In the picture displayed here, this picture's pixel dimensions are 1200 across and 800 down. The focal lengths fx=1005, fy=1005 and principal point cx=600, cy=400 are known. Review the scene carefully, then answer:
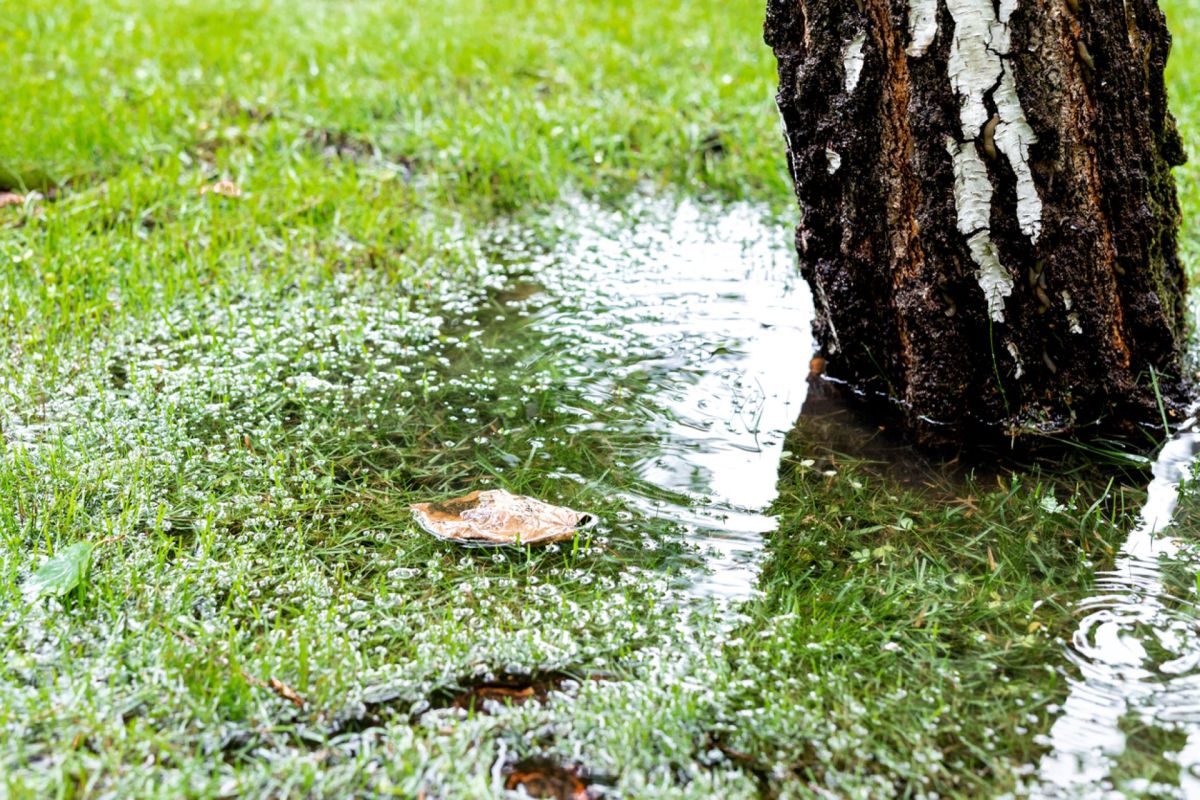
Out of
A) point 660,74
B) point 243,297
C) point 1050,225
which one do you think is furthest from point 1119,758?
point 660,74

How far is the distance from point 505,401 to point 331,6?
545 centimetres

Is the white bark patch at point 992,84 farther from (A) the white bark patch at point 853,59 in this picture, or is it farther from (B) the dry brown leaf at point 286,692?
(B) the dry brown leaf at point 286,692

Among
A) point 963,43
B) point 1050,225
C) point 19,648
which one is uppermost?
point 963,43

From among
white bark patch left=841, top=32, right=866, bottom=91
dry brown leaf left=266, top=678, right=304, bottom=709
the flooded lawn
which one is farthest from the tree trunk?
dry brown leaf left=266, top=678, right=304, bottom=709

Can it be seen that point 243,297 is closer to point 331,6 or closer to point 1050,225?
point 1050,225

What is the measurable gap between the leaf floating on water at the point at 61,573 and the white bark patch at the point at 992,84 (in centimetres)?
209

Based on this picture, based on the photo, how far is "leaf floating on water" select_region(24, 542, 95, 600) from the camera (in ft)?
6.20

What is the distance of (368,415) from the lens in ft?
8.73

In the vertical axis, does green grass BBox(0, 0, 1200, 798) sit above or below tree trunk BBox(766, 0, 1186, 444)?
below

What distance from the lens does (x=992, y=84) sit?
7.41 ft

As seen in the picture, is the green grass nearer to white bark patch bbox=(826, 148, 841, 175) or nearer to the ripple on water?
the ripple on water

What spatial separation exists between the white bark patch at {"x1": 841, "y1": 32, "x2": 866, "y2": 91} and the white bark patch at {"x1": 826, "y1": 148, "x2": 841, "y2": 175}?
0.53 ft

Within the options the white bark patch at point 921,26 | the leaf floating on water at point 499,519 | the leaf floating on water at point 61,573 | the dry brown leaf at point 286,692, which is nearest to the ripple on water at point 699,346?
the leaf floating on water at point 499,519

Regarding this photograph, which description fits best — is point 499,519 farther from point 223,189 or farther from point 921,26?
point 223,189
